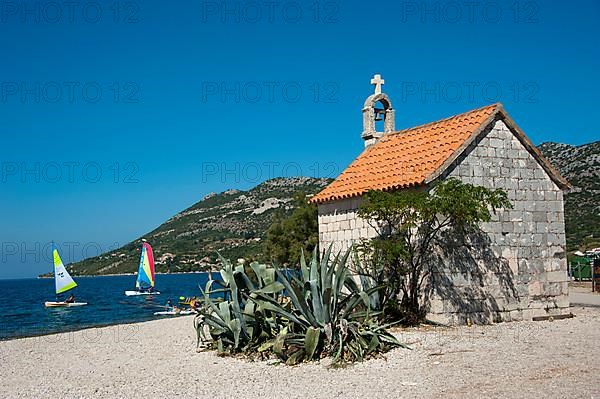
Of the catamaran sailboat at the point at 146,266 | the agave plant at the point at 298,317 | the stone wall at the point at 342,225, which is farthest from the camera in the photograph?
the catamaran sailboat at the point at 146,266

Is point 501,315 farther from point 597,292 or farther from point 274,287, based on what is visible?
point 597,292

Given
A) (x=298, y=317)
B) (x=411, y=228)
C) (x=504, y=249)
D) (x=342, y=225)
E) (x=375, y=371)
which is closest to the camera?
(x=375, y=371)

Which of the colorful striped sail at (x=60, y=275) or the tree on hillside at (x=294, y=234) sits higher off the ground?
the tree on hillside at (x=294, y=234)

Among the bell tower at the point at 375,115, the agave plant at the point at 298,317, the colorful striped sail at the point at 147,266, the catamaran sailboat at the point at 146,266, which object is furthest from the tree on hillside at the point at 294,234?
the colorful striped sail at the point at 147,266

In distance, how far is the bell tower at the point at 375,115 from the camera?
54.8ft

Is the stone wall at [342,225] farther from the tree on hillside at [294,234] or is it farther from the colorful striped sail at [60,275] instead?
the colorful striped sail at [60,275]

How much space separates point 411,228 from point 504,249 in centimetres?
218

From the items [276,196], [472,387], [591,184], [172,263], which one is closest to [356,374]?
[472,387]

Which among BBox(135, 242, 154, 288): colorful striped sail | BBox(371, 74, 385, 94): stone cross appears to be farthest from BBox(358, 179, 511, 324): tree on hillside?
BBox(135, 242, 154, 288): colorful striped sail

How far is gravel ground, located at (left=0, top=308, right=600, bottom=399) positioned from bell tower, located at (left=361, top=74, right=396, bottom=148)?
638 cm

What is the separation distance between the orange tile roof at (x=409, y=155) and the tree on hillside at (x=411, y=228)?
579 millimetres

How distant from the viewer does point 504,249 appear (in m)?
13.0

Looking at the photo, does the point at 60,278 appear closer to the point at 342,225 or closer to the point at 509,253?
the point at 342,225

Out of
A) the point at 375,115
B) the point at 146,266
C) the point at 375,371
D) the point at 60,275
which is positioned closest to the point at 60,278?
the point at 60,275
